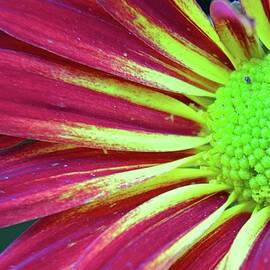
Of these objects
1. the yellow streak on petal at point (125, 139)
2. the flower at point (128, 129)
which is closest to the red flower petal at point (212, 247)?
the flower at point (128, 129)

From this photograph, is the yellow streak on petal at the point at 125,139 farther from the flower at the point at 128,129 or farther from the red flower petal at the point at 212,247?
the red flower petal at the point at 212,247

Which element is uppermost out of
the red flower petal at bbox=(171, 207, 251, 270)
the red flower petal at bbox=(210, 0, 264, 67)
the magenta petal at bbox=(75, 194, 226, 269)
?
the red flower petal at bbox=(210, 0, 264, 67)

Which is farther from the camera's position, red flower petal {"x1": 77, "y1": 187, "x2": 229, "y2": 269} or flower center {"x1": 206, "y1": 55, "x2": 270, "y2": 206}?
flower center {"x1": 206, "y1": 55, "x2": 270, "y2": 206}

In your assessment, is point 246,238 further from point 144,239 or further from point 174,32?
point 174,32

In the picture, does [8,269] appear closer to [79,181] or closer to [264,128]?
[79,181]

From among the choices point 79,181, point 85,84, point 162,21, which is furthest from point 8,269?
point 162,21

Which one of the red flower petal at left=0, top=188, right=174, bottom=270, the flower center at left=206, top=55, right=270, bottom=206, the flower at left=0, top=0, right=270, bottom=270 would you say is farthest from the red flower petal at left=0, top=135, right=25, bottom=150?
the flower center at left=206, top=55, right=270, bottom=206

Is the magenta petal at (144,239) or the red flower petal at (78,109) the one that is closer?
the magenta petal at (144,239)

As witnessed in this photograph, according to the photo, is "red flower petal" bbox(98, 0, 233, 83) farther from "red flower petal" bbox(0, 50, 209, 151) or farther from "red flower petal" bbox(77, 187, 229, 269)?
"red flower petal" bbox(77, 187, 229, 269)
